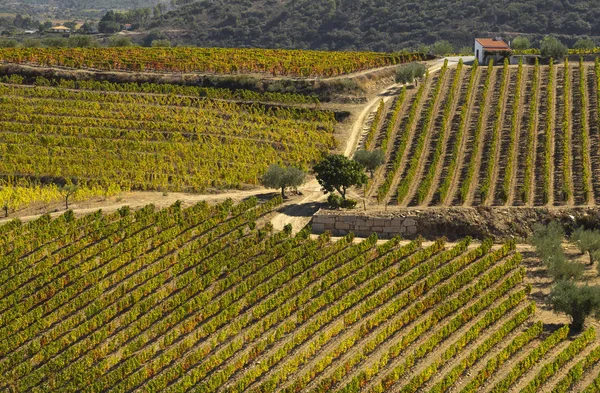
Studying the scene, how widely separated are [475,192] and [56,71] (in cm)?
4348

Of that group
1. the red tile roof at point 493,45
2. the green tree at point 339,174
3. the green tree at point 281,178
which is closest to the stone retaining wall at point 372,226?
the green tree at point 339,174

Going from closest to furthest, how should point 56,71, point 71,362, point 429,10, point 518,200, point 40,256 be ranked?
1. point 71,362
2. point 40,256
3. point 518,200
4. point 56,71
5. point 429,10

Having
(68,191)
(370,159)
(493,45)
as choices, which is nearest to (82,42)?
(493,45)

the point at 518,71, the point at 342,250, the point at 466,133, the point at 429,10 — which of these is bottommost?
the point at 342,250

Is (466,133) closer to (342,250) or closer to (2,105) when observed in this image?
(342,250)

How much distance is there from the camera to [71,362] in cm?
3494

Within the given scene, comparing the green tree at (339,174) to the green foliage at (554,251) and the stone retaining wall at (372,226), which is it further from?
the green foliage at (554,251)

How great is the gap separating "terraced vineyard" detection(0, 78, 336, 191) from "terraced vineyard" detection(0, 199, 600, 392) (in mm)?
10844

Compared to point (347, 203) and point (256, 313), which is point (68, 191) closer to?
point (347, 203)

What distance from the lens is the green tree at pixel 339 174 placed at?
167 ft

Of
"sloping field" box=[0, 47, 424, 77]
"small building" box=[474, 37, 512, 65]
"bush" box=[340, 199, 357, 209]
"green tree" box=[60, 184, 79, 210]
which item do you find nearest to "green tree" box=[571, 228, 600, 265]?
"bush" box=[340, 199, 357, 209]

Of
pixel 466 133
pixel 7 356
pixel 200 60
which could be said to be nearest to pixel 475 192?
pixel 466 133

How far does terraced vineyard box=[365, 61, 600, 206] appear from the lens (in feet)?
176

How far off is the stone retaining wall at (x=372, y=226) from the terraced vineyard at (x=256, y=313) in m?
1.26
